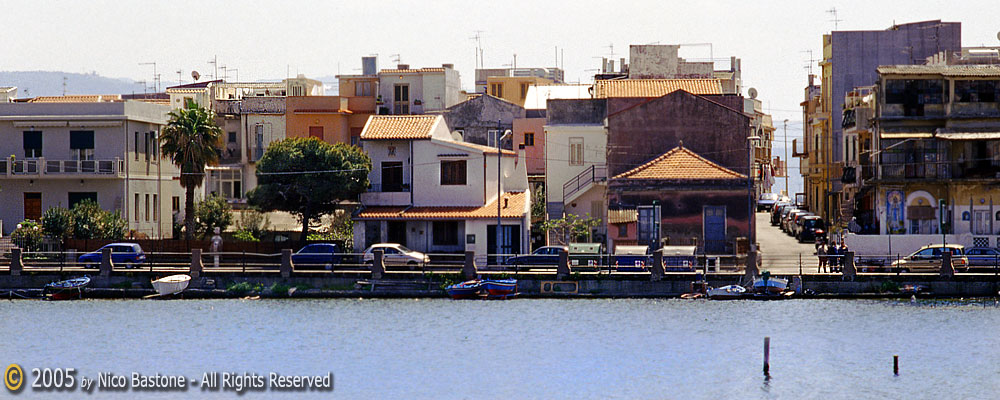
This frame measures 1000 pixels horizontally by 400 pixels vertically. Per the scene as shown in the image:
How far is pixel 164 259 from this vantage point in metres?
68.6

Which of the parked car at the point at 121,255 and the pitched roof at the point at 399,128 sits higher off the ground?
the pitched roof at the point at 399,128

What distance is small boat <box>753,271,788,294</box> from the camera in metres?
59.8

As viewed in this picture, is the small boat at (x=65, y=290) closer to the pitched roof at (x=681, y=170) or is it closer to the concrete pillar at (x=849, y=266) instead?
the pitched roof at (x=681, y=170)

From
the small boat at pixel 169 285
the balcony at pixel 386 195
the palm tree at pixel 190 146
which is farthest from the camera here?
the palm tree at pixel 190 146

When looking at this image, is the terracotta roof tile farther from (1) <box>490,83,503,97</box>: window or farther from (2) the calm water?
(1) <box>490,83,503,97</box>: window

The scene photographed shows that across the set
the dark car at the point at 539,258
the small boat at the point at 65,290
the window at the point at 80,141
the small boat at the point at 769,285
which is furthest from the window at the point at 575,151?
the small boat at the point at 65,290

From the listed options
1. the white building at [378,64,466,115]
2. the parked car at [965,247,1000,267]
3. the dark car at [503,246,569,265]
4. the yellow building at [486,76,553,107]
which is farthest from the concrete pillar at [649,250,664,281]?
the yellow building at [486,76,553,107]

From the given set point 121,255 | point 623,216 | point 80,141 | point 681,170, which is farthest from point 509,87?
point 121,255

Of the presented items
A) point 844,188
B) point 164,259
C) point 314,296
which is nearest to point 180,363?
point 314,296

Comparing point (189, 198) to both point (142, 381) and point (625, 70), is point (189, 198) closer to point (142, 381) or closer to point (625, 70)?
point (142, 381)

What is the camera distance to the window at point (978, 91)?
231 feet

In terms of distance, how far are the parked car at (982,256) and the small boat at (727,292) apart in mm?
9993

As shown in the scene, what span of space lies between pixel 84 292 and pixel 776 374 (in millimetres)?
32206

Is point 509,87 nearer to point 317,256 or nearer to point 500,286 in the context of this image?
point 317,256
